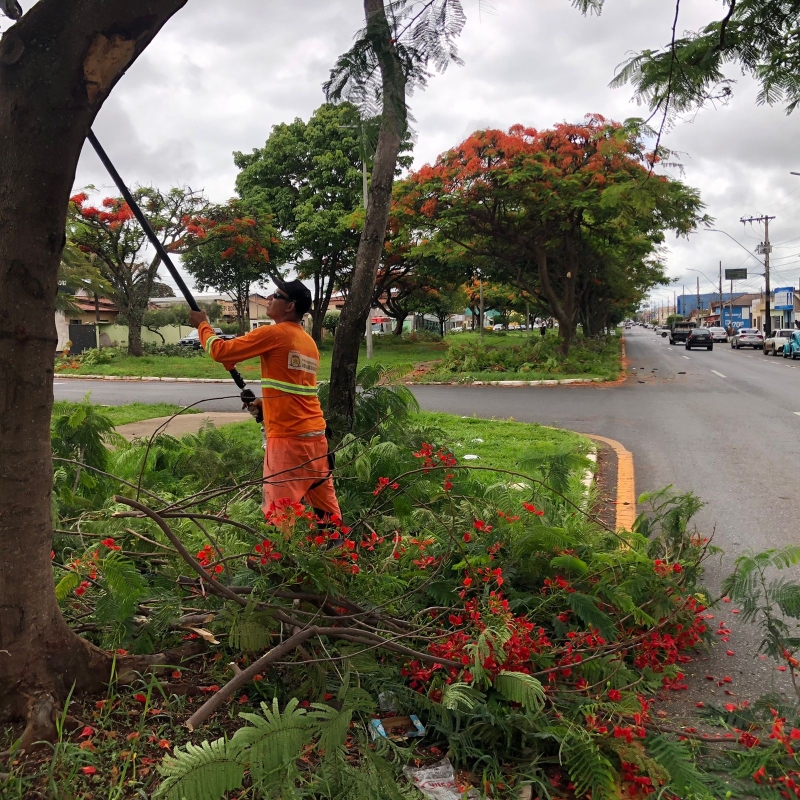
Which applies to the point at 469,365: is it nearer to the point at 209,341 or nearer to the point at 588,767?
the point at 209,341

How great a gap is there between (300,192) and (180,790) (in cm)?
2992

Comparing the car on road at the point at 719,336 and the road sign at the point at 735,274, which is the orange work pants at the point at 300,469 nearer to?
the car on road at the point at 719,336

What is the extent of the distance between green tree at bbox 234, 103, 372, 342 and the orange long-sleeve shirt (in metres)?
24.0

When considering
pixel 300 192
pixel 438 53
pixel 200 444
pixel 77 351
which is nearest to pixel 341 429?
pixel 200 444

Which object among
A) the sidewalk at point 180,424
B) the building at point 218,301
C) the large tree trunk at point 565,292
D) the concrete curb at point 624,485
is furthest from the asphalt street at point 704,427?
the building at point 218,301

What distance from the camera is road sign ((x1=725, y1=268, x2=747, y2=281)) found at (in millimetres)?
82250

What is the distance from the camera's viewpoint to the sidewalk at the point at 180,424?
9709mm

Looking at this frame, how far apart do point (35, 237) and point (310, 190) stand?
2854 centimetres

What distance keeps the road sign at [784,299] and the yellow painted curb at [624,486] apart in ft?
232

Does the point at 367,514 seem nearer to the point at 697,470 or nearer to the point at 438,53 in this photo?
the point at 438,53

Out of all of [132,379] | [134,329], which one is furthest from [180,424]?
[134,329]

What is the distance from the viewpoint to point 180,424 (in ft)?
35.8

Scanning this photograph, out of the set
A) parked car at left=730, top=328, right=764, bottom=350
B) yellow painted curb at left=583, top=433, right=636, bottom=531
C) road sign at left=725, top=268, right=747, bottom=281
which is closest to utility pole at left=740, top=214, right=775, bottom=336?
parked car at left=730, top=328, right=764, bottom=350

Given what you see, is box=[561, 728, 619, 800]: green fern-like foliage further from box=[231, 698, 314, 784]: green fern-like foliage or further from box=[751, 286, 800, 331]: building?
box=[751, 286, 800, 331]: building
